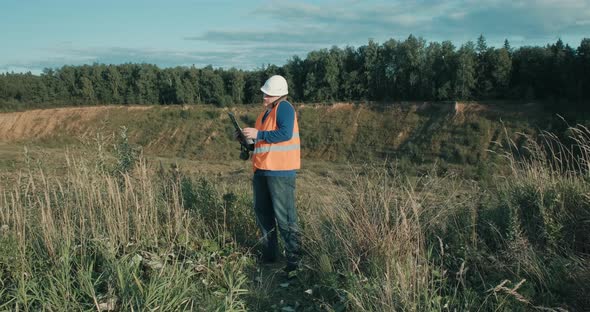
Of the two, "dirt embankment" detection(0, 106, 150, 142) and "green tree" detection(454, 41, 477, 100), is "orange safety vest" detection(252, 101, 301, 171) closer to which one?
"green tree" detection(454, 41, 477, 100)

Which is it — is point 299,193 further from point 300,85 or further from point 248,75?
point 248,75

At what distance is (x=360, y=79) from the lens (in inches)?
2035

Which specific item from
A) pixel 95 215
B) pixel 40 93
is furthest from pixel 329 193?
pixel 40 93

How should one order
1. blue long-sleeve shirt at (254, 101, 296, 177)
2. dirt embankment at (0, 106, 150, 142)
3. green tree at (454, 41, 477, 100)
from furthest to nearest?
dirt embankment at (0, 106, 150, 142), green tree at (454, 41, 477, 100), blue long-sleeve shirt at (254, 101, 296, 177)

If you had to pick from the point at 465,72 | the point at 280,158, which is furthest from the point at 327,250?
the point at 465,72

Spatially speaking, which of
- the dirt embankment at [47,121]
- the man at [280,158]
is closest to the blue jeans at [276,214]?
the man at [280,158]

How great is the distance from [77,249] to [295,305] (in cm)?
200

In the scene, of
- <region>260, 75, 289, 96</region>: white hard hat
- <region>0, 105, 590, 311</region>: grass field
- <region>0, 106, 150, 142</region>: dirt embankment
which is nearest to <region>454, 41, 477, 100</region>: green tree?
<region>0, 106, 150, 142</region>: dirt embankment

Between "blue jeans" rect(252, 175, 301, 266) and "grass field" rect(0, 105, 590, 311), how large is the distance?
0.15 meters

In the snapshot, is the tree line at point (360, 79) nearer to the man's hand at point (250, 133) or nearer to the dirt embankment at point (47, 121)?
the dirt embankment at point (47, 121)

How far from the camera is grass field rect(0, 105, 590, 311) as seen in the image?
3.49 m

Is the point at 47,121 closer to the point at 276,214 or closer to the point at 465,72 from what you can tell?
the point at 465,72

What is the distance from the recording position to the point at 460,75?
44.1 meters

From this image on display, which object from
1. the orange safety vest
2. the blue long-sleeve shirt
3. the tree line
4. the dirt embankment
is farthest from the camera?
the dirt embankment
